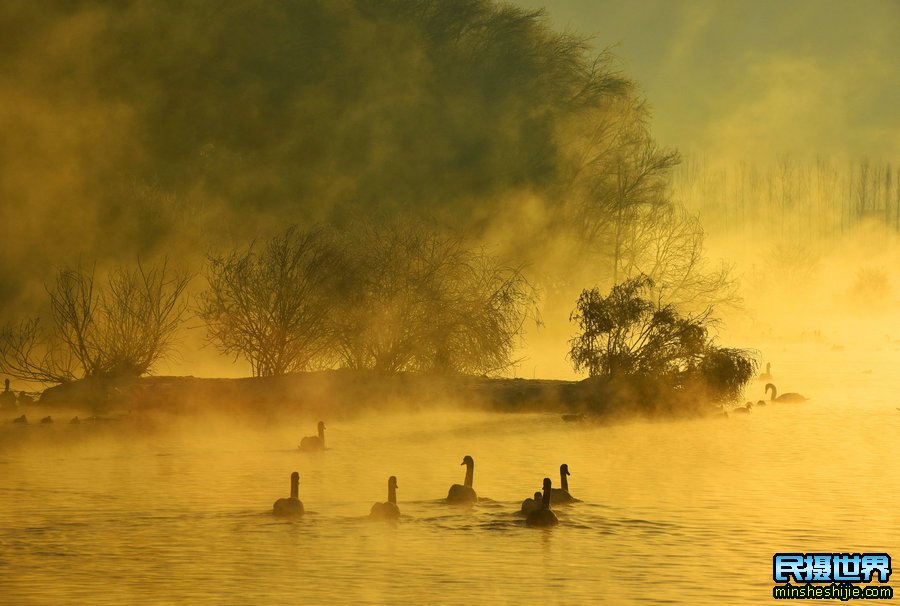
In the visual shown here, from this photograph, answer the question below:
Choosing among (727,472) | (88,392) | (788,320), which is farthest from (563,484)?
(788,320)

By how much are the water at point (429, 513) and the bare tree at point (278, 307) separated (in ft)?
13.0

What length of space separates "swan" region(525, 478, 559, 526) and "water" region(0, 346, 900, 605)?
0.14 m

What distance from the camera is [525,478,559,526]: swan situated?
14.9m

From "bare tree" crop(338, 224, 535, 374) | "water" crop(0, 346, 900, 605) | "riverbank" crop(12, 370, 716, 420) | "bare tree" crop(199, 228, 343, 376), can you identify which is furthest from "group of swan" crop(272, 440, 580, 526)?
"bare tree" crop(338, 224, 535, 374)

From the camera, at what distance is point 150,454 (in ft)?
69.7

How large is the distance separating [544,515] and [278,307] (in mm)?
16056

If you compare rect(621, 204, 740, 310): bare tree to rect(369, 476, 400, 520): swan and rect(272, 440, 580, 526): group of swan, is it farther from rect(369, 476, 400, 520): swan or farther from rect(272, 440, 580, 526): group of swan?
rect(369, 476, 400, 520): swan

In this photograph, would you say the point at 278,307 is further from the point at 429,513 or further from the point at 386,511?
the point at 386,511

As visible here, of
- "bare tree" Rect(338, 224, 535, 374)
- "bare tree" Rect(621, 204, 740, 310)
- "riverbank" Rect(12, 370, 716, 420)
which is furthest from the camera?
"bare tree" Rect(621, 204, 740, 310)

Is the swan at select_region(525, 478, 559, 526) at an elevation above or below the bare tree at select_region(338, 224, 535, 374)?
below

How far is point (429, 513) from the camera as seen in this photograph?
52.2ft

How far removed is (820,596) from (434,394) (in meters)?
18.3

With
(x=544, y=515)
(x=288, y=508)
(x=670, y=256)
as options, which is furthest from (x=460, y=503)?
(x=670, y=256)

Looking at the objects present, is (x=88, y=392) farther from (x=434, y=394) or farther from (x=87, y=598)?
(x=87, y=598)
